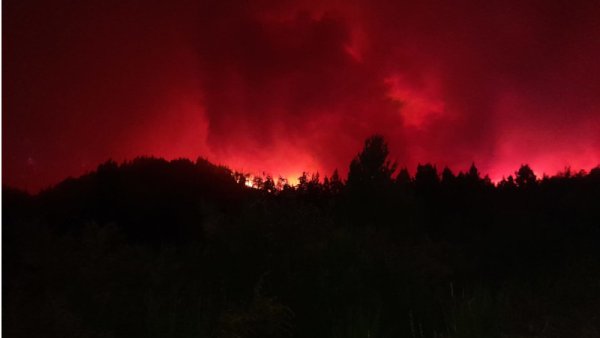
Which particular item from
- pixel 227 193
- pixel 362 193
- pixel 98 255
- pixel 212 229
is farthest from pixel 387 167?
pixel 98 255

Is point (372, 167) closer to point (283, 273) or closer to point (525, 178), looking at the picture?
point (283, 273)

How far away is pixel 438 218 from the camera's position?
19.5m

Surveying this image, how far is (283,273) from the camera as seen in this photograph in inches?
326

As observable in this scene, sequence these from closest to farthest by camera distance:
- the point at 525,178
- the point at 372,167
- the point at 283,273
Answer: the point at 283,273, the point at 372,167, the point at 525,178

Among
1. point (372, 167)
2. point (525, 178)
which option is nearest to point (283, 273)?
point (372, 167)

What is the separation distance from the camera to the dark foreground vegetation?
6.90 metres

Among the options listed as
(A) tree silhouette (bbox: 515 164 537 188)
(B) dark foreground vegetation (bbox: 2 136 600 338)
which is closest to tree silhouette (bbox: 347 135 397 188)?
(B) dark foreground vegetation (bbox: 2 136 600 338)

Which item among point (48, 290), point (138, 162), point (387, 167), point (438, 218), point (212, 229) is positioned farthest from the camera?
point (138, 162)

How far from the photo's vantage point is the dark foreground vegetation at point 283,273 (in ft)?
22.6

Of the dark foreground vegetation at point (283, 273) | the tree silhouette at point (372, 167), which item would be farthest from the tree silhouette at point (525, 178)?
the tree silhouette at point (372, 167)

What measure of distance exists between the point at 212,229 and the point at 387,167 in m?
8.93

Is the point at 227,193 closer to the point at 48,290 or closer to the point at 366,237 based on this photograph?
the point at 366,237

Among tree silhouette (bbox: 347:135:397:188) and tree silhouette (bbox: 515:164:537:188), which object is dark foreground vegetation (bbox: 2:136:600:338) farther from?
tree silhouette (bbox: 515:164:537:188)

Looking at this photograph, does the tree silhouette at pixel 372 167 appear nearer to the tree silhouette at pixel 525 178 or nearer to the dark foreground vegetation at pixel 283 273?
the dark foreground vegetation at pixel 283 273
